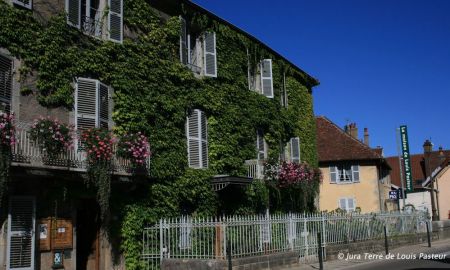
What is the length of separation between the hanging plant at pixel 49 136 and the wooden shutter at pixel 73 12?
130 inches

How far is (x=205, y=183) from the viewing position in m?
17.6

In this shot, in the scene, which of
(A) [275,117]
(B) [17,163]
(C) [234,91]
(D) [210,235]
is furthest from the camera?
(A) [275,117]

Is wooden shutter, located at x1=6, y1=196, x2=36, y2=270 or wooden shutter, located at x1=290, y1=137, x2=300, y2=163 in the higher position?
wooden shutter, located at x1=290, y1=137, x2=300, y2=163

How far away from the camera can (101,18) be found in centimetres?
1544

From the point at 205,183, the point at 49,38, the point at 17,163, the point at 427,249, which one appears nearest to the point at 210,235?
the point at 205,183

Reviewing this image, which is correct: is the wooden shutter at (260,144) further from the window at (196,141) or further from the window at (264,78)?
the window at (196,141)

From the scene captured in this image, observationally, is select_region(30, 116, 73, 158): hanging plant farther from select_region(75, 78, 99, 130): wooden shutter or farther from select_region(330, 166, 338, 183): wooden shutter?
select_region(330, 166, 338, 183): wooden shutter

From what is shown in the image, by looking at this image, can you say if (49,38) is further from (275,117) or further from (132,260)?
(275,117)

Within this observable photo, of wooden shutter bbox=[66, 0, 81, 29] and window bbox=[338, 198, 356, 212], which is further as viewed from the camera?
window bbox=[338, 198, 356, 212]

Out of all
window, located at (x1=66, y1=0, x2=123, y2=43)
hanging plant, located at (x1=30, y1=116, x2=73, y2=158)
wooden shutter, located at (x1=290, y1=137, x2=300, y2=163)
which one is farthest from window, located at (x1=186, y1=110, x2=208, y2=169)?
wooden shutter, located at (x1=290, y1=137, x2=300, y2=163)

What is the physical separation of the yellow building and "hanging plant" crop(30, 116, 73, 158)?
2630 centimetres

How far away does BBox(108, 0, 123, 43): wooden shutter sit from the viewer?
50.6 feet

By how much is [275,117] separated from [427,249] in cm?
Result: 813

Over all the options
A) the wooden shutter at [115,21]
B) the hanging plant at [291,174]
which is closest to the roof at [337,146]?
the hanging plant at [291,174]
